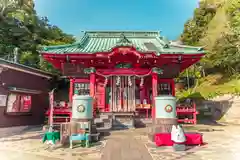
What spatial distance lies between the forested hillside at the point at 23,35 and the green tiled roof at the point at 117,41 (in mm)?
5794

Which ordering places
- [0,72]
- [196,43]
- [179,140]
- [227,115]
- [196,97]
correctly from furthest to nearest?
1. [196,43]
2. [196,97]
3. [227,115]
4. [0,72]
5. [179,140]

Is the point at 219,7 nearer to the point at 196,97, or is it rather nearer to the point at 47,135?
the point at 196,97

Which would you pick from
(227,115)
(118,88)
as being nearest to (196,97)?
(227,115)

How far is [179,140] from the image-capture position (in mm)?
7051

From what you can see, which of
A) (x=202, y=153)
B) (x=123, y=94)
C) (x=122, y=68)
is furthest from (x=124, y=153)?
(x=122, y=68)

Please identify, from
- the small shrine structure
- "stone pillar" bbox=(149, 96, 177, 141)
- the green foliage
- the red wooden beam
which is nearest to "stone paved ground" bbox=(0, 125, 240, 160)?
"stone pillar" bbox=(149, 96, 177, 141)

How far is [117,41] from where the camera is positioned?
15219 mm

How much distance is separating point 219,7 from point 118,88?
31.1 m

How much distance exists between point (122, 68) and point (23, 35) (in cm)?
1558

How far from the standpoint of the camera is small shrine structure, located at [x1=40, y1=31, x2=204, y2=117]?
13.6 metres

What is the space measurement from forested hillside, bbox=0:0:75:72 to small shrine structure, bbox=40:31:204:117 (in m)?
6.34

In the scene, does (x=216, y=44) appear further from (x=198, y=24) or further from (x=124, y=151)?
(x=124, y=151)

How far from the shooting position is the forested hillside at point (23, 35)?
20719 mm

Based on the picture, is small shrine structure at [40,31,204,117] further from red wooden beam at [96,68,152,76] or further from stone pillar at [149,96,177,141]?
stone pillar at [149,96,177,141]
